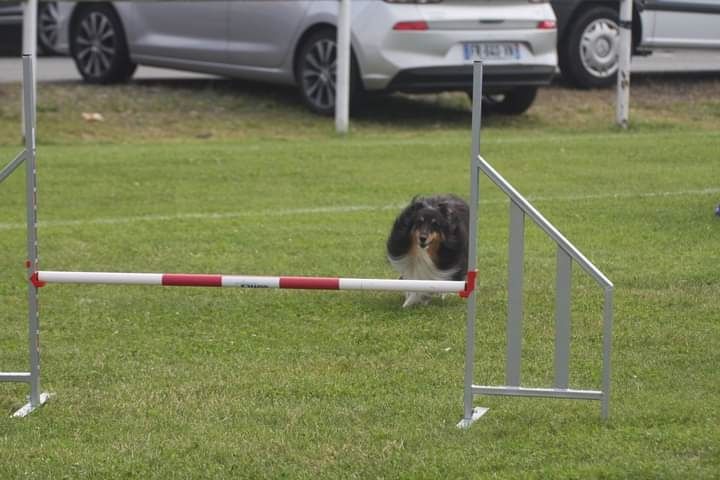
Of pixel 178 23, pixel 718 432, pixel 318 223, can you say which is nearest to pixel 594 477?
pixel 718 432

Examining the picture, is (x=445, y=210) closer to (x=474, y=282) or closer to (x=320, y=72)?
(x=474, y=282)

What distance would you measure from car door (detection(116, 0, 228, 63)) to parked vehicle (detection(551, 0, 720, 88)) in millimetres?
3460

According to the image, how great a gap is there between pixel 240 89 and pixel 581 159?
4.49 meters

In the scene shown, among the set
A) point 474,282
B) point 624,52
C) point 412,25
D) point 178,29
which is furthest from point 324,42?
point 474,282

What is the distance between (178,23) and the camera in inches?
581

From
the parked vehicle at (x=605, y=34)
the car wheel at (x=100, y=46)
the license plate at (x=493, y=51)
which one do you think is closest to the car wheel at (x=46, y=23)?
the car wheel at (x=100, y=46)

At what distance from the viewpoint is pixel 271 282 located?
5961 mm

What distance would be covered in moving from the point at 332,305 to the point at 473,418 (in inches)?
85.9

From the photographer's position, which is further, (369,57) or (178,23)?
(178,23)

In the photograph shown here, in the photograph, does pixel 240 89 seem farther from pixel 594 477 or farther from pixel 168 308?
pixel 594 477

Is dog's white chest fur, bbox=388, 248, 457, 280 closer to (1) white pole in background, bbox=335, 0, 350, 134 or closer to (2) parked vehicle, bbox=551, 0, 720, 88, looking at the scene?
(1) white pole in background, bbox=335, 0, 350, 134

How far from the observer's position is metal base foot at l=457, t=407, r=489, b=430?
574cm

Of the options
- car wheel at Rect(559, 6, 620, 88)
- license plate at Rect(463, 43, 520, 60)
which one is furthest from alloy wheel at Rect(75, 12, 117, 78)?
car wheel at Rect(559, 6, 620, 88)

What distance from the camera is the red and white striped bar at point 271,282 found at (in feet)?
19.3
